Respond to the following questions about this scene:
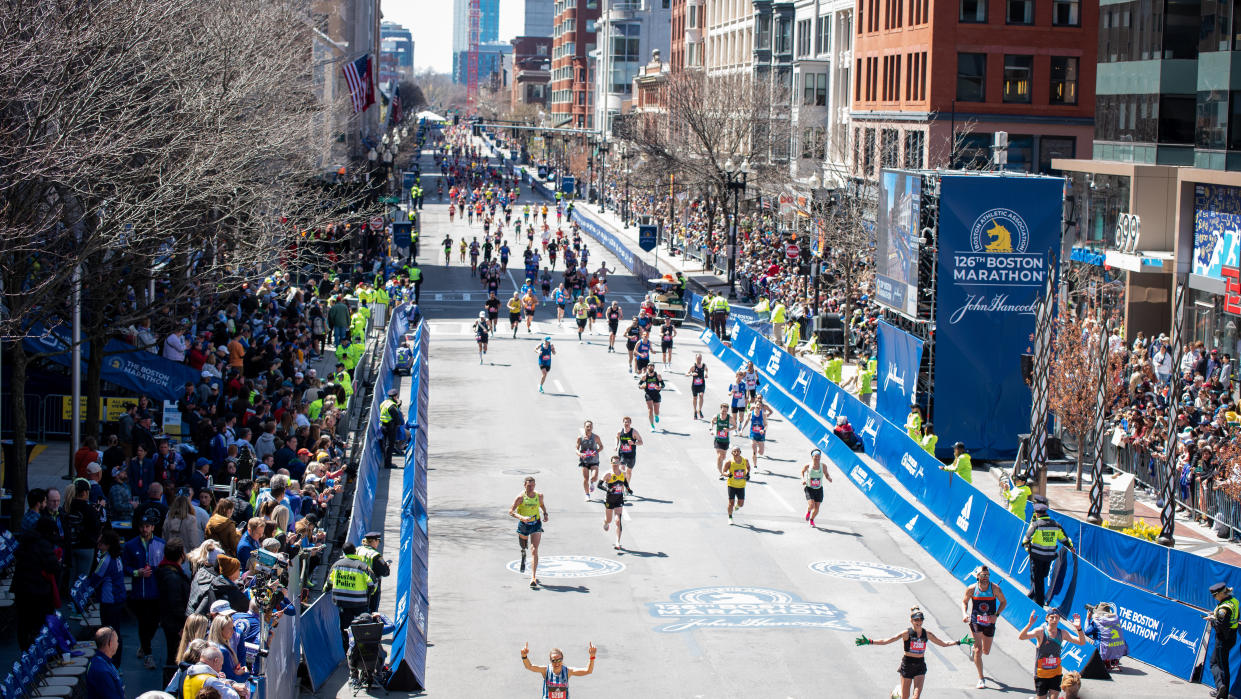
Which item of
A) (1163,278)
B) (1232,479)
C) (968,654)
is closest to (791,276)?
(1163,278)

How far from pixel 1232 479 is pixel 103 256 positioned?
18.8 meters

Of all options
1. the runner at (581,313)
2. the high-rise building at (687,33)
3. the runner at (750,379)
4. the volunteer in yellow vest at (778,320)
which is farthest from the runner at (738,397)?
the high-rise building at (687,33)

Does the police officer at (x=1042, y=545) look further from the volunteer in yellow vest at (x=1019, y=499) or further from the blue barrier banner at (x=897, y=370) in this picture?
the blue barrier banner at (x=897, y=370)

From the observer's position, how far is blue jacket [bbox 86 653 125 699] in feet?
40.3

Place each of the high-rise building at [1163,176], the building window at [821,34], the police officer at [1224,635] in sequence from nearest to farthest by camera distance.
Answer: the police officer at [1224,635]
the high-rise building at [1163,176]
the building window at [821,34]

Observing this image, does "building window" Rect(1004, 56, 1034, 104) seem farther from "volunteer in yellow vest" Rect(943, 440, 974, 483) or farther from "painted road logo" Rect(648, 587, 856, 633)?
"painted road logo" Rect(648, 587, 856, 633)

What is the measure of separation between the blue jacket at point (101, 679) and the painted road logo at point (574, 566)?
32.5 ft

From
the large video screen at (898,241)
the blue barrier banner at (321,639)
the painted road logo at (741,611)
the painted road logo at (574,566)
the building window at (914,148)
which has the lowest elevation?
the painted road logo at (741,611)

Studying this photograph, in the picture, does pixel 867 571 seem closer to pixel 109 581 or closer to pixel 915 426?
pixel 915 426

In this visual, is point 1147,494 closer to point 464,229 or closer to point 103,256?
point 103,256

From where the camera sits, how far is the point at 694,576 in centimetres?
2183

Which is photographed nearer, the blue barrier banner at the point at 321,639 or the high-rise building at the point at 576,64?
the blue barrier banner at the point at 321,639

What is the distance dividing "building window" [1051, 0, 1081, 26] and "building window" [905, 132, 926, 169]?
6703mm

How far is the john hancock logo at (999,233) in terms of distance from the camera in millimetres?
29812
